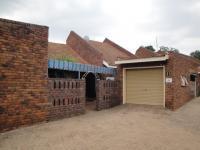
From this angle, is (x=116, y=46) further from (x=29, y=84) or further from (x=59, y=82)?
(x=29, y=84)

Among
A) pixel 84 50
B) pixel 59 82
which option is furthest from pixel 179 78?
pixel 84 50

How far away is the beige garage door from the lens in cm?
1356

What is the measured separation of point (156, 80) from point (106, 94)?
3064 millimetres

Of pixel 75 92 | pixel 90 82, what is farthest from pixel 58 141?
pixel 90 82

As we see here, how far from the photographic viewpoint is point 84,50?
20172 millimetres

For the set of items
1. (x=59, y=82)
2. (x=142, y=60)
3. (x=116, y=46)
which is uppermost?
(x=116, y=46)

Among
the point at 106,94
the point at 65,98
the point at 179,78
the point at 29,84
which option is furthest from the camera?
the point at 179,78

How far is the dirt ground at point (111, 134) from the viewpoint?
6.55 meters

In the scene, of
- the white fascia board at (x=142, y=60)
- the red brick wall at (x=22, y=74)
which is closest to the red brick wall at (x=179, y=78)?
the white fascia board at (x=142, y=60)

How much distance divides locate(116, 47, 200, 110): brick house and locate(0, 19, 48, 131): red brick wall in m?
6.67

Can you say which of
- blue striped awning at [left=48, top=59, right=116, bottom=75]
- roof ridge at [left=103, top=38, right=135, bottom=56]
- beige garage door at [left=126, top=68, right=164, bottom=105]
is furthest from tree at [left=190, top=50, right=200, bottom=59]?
blue striped awning at [left=48, top=59, right=116, bottom=75]

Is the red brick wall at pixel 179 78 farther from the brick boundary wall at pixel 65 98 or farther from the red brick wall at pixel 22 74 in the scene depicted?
A: the red brick wall at pixel 22 74

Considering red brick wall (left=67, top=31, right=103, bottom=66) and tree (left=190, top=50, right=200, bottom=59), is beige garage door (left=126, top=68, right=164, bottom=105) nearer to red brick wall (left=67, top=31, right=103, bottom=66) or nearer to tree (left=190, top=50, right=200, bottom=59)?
red brick wall (left=67, top=31, right=103, bottom=66)

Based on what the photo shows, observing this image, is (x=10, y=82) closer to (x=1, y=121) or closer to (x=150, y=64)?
(x=1, y=121)
